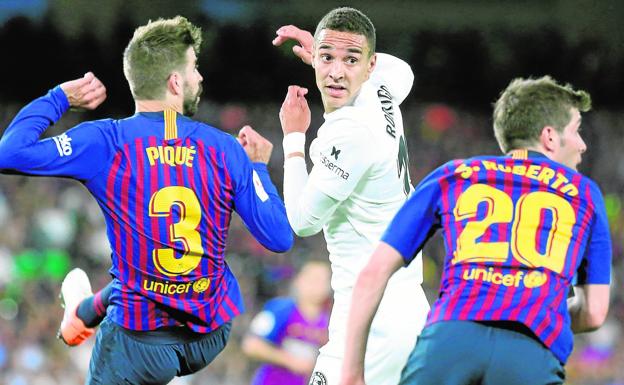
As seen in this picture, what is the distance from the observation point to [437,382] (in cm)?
323

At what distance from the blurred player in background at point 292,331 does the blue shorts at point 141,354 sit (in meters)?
3.15

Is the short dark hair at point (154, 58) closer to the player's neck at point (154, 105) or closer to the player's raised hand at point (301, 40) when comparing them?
the player's neck at point (154, 105)

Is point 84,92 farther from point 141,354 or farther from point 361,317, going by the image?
point 361,317

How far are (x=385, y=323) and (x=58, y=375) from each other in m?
8.06

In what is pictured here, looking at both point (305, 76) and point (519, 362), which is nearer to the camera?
point (519, 362)

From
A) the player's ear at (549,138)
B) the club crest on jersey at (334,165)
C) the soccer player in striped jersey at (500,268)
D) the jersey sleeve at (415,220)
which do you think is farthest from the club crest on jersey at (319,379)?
the player's ear at (549,138)

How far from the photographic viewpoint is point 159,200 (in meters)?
4.20

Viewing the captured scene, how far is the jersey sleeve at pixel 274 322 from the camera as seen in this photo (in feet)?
25.0

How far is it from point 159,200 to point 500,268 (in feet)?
5.05

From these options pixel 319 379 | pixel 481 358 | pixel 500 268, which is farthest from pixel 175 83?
pixel 481 358

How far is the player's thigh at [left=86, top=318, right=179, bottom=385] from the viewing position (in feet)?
13.9

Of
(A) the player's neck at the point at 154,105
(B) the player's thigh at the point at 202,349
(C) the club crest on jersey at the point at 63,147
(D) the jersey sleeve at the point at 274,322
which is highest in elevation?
(A) the player's neck at the point at 154,105

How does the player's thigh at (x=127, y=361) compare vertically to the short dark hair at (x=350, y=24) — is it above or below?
below

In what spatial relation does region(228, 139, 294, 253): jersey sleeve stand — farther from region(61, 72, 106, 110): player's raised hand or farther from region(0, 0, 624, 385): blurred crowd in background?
region(0, 0, 624, 385): blurred crowd in background
